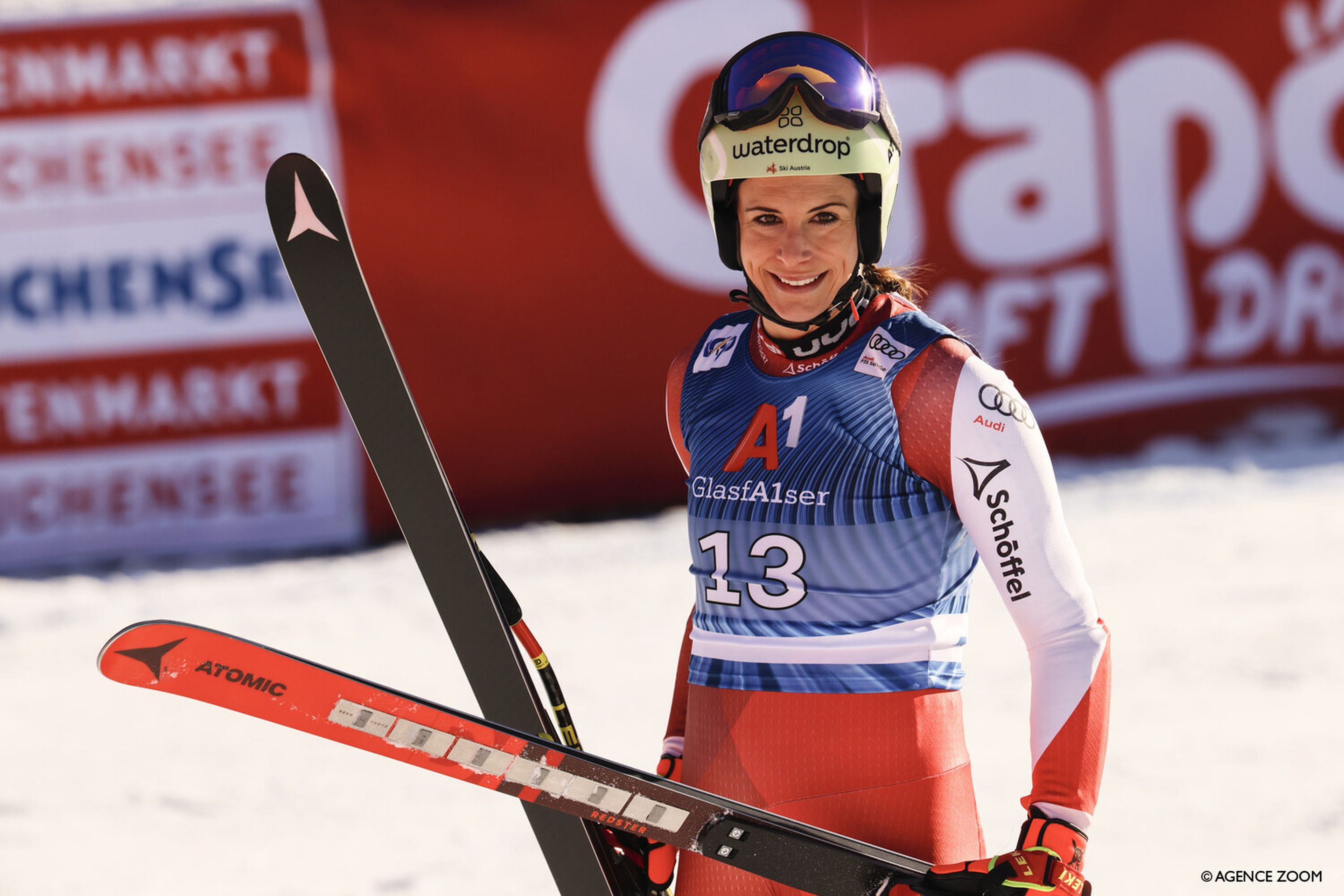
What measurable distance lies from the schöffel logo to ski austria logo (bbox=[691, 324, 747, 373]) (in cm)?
36

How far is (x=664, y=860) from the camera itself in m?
2.21

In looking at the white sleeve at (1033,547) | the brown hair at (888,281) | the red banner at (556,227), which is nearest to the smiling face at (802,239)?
the brown hair at (888,281)

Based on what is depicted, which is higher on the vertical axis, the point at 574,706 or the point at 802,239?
the point at 802,239

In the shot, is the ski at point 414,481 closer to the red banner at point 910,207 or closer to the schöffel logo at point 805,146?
the schöffel logo at point 805,146

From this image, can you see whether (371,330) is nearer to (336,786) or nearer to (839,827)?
(839,827)

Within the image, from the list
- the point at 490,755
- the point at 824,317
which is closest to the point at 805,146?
the point at 824,317

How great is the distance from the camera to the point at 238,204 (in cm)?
720

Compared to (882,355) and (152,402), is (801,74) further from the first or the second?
(152,402)

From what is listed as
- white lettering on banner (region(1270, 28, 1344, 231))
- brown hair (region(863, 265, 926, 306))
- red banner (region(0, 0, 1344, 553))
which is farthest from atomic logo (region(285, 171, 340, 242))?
white lettering on banner (region(1270, 28, 1344, 231))

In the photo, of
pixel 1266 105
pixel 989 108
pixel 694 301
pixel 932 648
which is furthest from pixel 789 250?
pixel 1266 105

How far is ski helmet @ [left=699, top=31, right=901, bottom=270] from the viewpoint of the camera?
2.03 metres

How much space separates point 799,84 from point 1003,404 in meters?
0.62

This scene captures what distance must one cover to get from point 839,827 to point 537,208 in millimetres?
5932

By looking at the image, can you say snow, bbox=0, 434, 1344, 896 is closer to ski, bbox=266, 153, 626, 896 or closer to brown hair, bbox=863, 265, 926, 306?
ski, bbox=266, 153, 626, 896
